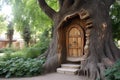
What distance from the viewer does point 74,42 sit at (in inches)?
486

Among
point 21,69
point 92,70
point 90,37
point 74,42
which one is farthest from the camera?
point 74,42

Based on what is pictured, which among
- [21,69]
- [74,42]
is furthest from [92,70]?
[21,69]

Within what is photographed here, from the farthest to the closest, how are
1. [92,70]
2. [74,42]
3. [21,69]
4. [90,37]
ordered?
[74,42], [21,69], [90,37], [92,70]

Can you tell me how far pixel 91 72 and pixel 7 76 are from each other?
3.99 metres

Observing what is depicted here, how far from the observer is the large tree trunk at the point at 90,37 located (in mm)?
10750

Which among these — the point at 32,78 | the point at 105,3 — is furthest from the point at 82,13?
the point at 32,78

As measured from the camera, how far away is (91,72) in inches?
400

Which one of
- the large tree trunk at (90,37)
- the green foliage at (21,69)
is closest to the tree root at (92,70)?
the large tree trunk at (90,37)

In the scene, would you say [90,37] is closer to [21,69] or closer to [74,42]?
[74,42]

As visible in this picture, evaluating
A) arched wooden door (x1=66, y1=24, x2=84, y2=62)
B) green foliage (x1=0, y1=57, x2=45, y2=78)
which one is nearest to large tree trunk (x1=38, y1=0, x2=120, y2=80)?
arched wooden door (x1=66, y1=24, x2=84, y2=62)

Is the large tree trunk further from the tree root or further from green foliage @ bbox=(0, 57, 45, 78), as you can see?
green foliage @ bbox=(0, 57, 45, 78)

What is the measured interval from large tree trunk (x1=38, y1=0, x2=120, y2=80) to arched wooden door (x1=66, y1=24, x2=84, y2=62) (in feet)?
0.72

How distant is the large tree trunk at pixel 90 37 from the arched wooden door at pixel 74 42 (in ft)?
0.72

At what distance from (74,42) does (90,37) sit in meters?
1.39
